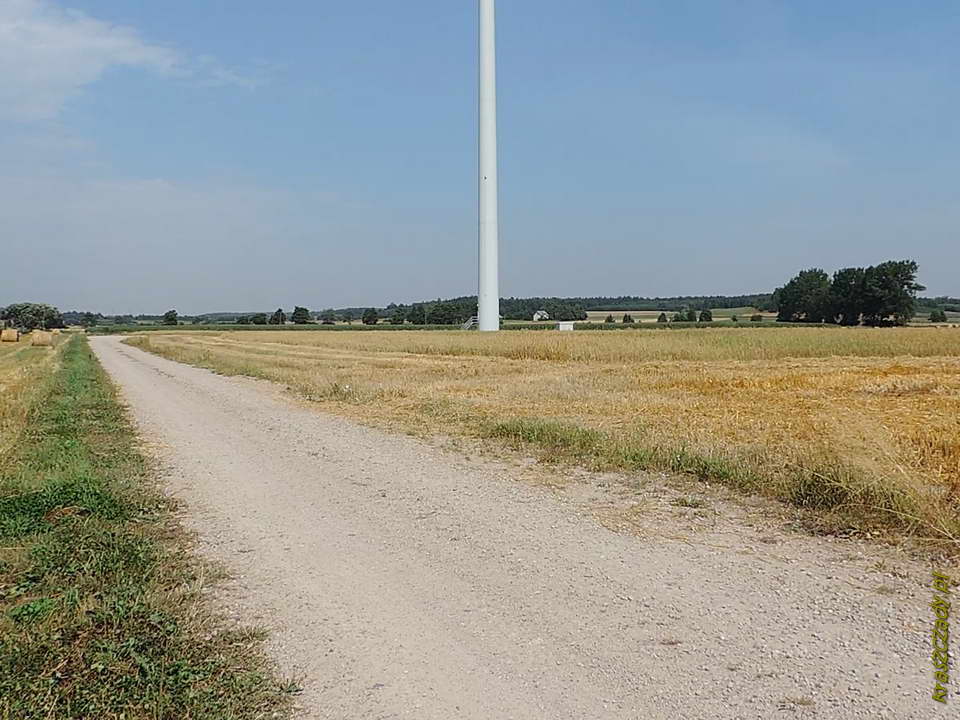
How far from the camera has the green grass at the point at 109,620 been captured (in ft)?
13.7

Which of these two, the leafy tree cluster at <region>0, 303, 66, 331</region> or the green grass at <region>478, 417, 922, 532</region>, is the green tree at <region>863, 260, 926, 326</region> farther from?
the leafy tree cluster at <region>0, 303, 66, 331</region>

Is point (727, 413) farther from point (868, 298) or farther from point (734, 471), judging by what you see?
point (868, 298)

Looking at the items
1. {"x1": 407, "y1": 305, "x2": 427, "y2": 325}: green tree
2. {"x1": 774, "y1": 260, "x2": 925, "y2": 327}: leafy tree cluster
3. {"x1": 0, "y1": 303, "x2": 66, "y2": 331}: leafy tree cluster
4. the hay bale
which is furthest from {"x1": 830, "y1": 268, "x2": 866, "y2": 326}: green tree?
{"x1": 0, "y1": 303, "x2": 66, "y2": 331}: leafy tree cluster

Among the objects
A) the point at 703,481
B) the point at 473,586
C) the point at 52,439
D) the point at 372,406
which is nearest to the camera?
the point at 473,586

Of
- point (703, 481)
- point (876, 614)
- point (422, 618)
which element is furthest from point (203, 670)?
point (703, 481)

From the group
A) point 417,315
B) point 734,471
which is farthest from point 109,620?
point 417,315

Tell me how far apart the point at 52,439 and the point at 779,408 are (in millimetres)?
12778

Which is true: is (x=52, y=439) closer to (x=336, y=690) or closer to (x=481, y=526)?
(x=481, y=526)

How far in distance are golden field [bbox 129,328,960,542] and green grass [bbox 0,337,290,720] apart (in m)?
5.45

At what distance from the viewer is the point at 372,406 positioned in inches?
725

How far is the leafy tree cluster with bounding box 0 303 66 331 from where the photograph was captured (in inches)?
5630

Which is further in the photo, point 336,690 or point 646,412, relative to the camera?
point 646,412

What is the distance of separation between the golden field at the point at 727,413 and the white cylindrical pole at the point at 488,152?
14572 millimetres

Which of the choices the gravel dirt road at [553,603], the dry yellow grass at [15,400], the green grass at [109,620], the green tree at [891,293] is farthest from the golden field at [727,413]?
the green tree at [891,293]
